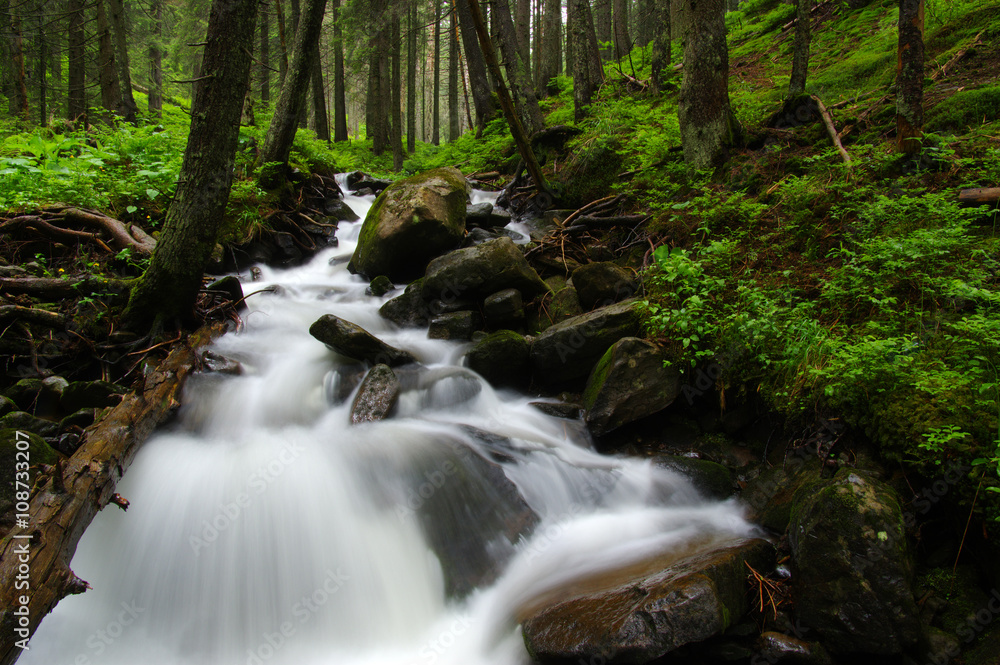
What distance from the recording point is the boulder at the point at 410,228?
7.47 m

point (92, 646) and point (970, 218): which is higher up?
point (970, 218)

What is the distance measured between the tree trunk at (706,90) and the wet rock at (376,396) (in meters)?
4.98

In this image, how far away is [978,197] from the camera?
4.25 m

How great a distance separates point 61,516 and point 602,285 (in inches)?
203

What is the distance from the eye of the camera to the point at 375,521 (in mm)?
3869

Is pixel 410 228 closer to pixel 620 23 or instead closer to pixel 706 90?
pixel 706 90

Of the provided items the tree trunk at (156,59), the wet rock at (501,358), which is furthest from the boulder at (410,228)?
the tree trunk at (156,59)

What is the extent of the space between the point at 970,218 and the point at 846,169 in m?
1.46

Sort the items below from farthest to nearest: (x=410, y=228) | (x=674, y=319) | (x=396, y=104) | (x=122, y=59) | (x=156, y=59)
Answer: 1. (x=156, y=59)
2. (x=396, y=104)
3. (x=122, y=59)
4. (x=410, y=228)
5. (x=674, y=319)

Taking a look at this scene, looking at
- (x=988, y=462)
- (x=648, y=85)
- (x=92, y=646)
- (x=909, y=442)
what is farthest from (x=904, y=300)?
(x=648, y=85)

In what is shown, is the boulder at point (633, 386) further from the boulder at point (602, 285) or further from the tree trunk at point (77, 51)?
the tree trunk at point (77, 51)

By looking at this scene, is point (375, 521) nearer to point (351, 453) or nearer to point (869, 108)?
point (351, 453)

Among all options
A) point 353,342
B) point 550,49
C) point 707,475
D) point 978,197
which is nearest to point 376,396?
point 353,342

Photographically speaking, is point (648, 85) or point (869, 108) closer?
point (869, 108)
